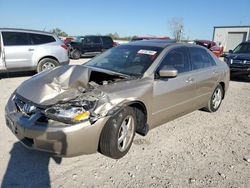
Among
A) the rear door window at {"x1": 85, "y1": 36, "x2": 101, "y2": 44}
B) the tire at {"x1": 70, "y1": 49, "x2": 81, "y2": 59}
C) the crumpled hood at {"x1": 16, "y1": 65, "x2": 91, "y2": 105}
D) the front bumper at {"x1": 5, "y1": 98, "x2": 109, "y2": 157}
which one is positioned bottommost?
the tire at {"x1": 70, "y1": 49, "x2": 81, "y2": 59}

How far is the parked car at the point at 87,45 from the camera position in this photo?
56.1 feet

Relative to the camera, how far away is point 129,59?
4.21 meters

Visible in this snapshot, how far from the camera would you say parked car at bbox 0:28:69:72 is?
8.18 m

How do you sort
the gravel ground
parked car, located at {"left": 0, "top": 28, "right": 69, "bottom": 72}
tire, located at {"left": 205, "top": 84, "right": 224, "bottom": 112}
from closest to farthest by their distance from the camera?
the gravel ground < tire, located at {"left": 205, "top": 84, "right": 224, "bottom": 112} < parked car, located at {"left": 0, "top": 28, "right": 69, "bottom": 72}

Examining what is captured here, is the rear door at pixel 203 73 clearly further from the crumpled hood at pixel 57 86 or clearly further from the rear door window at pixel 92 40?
the rear door window at pixel 92 40

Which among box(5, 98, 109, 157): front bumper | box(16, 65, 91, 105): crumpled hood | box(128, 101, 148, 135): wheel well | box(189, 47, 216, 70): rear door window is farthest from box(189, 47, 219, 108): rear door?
box(5, 98, 109, 157): front bumper

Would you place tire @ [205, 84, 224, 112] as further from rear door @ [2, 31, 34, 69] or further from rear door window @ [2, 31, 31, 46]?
rear door window @ [2, 31, 31, 46]

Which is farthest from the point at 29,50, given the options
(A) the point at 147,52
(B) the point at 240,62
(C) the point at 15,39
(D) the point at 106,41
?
(D) the point at 106,41

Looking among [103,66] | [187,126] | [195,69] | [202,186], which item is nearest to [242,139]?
[187,126]

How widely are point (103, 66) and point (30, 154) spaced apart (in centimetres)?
185

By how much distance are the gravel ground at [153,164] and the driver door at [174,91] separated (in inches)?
16.1

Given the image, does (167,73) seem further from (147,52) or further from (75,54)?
(75,54)

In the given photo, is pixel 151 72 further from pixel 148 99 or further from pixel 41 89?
pixel 41 89

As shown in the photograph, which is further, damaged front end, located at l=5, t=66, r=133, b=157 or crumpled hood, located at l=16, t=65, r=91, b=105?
crumpled hood, located at l=16, t=65, r=91, b=105
